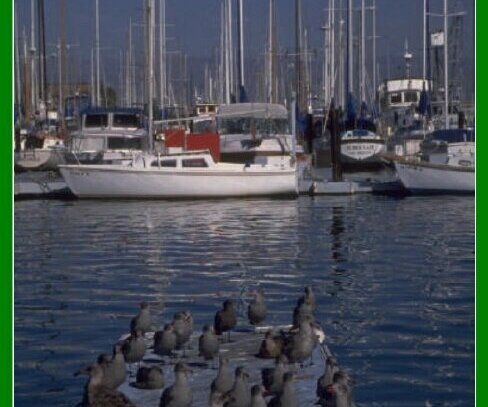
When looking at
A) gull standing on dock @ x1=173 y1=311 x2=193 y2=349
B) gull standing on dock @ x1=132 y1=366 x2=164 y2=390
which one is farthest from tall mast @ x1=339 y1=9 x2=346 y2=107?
gull standing on dock @ x1=132 y1=366 x2=164 y2=390

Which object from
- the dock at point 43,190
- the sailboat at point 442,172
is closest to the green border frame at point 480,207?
the sailboat at point 442,172

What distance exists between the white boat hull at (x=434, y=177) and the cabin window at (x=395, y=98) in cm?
3127

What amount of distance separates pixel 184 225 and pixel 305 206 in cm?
483

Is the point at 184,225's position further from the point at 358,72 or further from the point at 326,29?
the point at 358,72

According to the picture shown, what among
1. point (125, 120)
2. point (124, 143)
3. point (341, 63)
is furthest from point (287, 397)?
point (341, 63)

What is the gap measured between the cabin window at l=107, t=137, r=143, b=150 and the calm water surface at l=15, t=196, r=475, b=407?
561 centimetres

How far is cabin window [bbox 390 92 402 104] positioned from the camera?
205ft

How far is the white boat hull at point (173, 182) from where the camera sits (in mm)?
30375

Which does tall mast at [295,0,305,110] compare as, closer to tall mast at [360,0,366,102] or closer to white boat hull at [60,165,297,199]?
tall mast at [360,0,366,102]

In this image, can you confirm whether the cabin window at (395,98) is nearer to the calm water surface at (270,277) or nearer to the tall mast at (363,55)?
the tall mast at (363,55)

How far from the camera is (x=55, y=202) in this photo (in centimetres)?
3088

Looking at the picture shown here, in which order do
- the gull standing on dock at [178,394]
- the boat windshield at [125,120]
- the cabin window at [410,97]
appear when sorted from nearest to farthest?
the gull standing on dock at [178,394] < the boat windshield at [125,120] < the cabin window at [410,97]

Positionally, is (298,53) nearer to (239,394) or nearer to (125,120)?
(125,120)

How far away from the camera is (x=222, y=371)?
9266 millimetres
